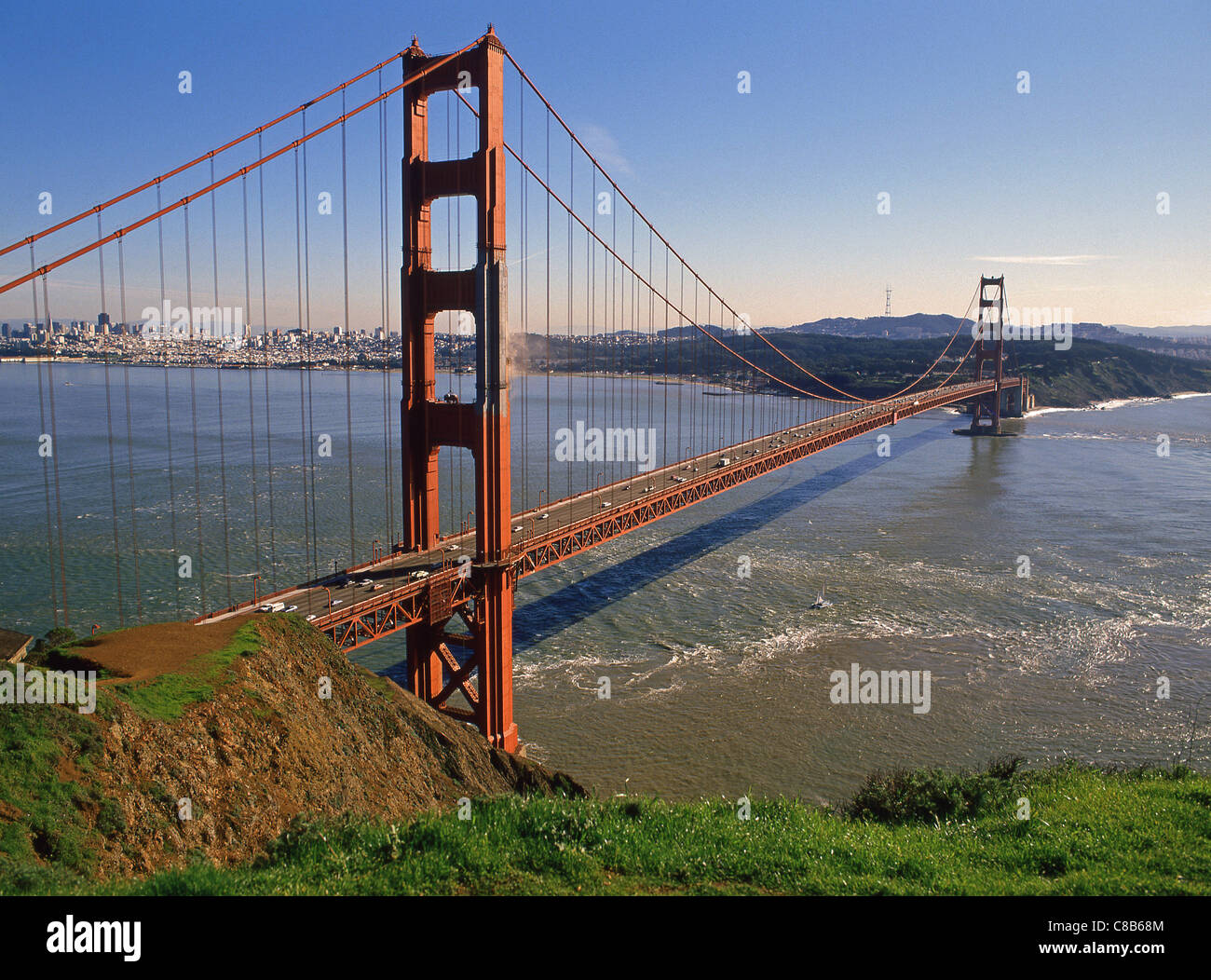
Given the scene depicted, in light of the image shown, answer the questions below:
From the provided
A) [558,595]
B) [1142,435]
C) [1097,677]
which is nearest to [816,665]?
[1097,677]

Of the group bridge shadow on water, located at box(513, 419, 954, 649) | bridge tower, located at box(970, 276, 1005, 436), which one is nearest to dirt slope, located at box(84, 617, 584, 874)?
bridge shadow on water, located at box(513, 419, 954, 649)

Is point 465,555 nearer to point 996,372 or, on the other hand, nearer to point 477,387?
point 477,387

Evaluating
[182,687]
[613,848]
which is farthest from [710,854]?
[182,687]

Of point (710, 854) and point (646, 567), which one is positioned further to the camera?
point (646, 567)
